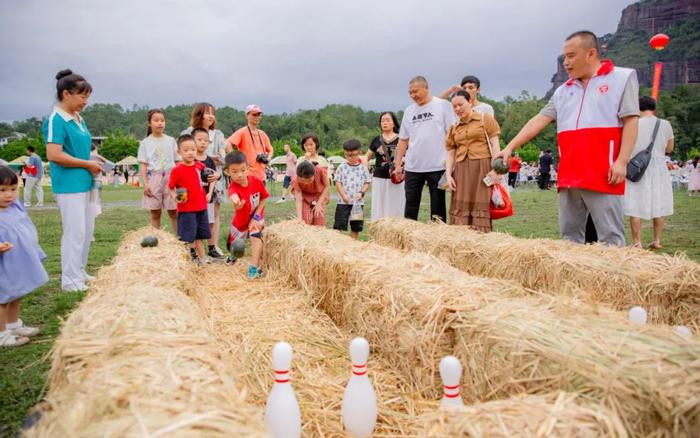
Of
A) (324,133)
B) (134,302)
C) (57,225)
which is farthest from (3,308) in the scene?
(324,133)

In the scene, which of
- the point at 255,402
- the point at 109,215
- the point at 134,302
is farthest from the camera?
the point at 109,215

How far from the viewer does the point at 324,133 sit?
98.0 metres

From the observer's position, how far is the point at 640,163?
671 cm

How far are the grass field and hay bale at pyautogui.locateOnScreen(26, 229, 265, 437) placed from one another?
335 mm

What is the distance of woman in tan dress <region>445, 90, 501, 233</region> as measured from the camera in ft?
18.9

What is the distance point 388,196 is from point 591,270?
4730 mm

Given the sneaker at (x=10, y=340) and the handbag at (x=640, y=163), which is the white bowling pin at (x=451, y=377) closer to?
the sneaker at (x=10, y=340)

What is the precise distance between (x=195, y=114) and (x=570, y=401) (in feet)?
21.1

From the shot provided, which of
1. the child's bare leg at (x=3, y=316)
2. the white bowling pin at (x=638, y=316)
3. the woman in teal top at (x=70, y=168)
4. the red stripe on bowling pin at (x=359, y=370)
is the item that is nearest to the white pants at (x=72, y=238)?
the woman in teal top at (x=70, y=168)

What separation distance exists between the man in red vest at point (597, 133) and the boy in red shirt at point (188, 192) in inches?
173

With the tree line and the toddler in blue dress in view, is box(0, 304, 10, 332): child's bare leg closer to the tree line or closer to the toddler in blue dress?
the toddler in blue dress

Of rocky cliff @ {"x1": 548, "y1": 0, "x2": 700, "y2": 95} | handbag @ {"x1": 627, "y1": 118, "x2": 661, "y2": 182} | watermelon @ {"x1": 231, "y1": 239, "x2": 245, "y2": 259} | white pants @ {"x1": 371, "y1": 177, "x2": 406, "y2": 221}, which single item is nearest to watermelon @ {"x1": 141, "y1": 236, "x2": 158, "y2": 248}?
watermelon @ {"x1": 231, "y1": 239, "x2": 245, "y2": 259}

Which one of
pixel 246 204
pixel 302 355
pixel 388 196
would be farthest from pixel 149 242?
pixel 388 196

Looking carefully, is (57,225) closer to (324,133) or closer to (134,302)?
(134,302)
